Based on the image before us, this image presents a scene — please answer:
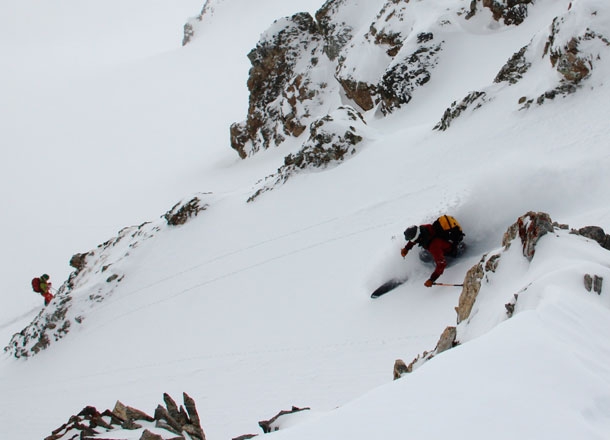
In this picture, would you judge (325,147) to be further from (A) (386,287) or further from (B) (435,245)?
(B) (435,245)

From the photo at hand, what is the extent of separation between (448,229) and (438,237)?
272mm

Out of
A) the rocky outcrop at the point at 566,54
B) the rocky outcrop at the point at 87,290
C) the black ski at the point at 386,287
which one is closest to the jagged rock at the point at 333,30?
the rocky outcrop at the point at 87,290

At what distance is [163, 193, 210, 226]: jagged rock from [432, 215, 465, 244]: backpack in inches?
577

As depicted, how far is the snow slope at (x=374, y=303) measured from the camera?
2.97 meters

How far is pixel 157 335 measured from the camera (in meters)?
15.1

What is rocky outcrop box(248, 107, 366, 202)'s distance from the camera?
19797 mm

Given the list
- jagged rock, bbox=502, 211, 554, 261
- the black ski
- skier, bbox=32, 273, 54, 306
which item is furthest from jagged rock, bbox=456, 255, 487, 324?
skier, bbox=32, 273, 54, 306

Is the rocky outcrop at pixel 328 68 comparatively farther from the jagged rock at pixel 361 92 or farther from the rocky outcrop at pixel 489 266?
the rocky outcrop at pixel 489 266

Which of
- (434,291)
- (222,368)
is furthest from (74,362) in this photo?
(434,291)

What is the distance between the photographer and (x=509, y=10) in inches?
861

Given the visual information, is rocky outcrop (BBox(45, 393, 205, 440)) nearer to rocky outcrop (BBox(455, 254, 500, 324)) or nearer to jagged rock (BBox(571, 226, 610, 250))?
rocky outcrop (BBox(455, 254, 500, 324))

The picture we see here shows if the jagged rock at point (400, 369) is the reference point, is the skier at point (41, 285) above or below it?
above

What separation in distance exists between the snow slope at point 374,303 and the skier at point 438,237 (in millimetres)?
525

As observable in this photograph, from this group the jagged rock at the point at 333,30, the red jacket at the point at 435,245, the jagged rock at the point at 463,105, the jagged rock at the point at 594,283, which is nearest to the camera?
the jagged rock at the point at 594,283
